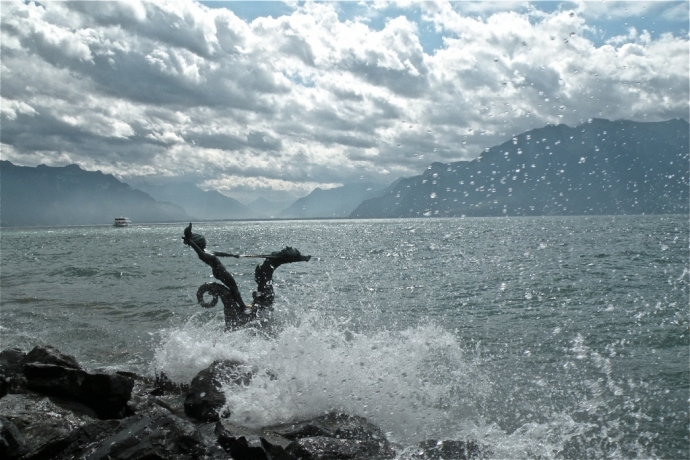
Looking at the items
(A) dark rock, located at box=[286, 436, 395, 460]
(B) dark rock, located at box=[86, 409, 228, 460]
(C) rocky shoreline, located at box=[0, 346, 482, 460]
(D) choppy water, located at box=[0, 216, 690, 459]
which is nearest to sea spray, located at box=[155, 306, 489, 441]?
(D) choppy water, located at box=[0, 216, 690, 459]

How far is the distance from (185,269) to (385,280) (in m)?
17.3

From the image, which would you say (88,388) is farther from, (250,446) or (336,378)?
(336,378)

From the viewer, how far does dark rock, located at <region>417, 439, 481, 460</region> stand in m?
7.09

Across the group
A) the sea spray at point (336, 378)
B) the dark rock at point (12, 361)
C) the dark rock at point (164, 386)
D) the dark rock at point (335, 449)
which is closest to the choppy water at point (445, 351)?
the sea spray at point (336, 378)

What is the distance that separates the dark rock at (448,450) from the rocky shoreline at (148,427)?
14mm

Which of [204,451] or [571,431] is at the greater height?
[204,451]

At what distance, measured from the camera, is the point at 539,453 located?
7770 millimetres

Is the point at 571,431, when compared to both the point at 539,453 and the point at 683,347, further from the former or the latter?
the point at 683,347

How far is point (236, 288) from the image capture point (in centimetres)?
1140

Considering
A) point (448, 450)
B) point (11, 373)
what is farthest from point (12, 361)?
point (448, 450)

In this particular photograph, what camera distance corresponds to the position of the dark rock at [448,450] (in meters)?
7.09

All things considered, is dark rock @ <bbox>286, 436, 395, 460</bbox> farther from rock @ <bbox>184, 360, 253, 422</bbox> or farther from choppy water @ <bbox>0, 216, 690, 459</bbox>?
rock @ <bbox>184, 360, 253, 422</bbox>

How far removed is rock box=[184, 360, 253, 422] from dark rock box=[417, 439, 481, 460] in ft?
9.98

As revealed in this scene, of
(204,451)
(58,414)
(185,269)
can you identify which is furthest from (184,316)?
(185,269)
